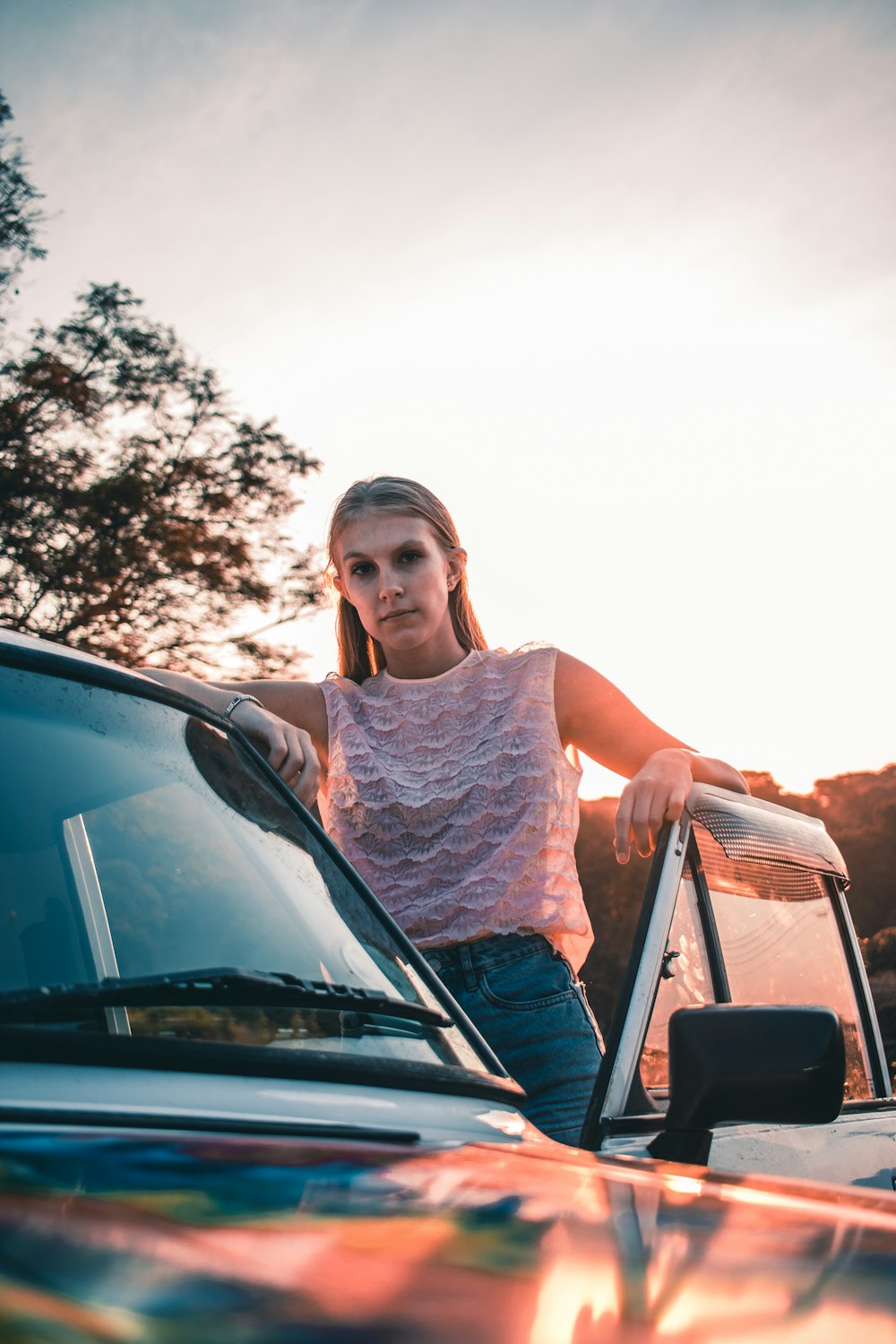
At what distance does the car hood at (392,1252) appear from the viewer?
2.21ft

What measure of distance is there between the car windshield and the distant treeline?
333 inches

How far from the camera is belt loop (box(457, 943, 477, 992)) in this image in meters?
2.30

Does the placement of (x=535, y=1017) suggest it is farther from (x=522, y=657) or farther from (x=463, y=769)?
(x=522, y=657)

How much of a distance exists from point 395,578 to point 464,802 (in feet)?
2.13

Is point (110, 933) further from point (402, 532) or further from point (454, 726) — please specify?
point (402, 532)

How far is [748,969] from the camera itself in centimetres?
250

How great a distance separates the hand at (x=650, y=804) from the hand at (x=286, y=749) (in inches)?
22.8

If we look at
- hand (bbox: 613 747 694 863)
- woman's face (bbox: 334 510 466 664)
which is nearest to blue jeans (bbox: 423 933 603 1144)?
hand (bbox: 613 747 694 863)

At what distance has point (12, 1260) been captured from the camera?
69 centimetres

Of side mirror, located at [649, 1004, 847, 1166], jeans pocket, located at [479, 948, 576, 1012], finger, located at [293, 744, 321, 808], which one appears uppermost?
finger, located at [293, 744, 321, 808]

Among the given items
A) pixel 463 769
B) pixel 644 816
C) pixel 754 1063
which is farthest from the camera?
pixel 463 769

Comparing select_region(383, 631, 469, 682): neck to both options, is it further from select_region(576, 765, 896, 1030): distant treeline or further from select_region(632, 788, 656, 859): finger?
select_region(576, 765, 896, 1030): distant treeline

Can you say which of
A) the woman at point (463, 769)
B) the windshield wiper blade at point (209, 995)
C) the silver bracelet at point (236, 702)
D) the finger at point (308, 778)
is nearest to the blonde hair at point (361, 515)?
the woman at point (463, 769)

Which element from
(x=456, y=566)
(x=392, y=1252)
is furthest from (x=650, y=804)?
(x=392, y=1252)
